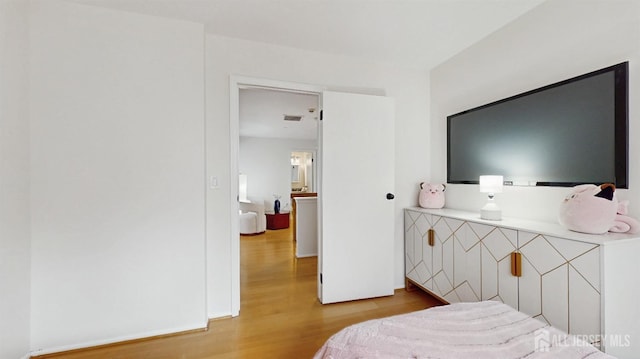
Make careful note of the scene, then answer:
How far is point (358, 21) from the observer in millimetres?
2023

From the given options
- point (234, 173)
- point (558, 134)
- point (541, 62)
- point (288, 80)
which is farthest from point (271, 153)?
point (558, 134)

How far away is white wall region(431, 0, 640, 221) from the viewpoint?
1.43 metres

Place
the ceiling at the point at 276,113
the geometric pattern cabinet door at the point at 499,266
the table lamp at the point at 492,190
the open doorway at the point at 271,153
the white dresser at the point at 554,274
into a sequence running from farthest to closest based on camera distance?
the open doorway at the point at 271,153
the ceiling at the point at 276,113
the table lamp at the point at 492,190
the geometric pattern cabinet door at the point at 499,266
the white dresser at the point at 554,274

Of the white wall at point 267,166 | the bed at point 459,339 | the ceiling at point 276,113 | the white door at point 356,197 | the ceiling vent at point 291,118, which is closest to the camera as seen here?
the bed at point 459,339

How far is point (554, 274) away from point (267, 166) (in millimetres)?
6450

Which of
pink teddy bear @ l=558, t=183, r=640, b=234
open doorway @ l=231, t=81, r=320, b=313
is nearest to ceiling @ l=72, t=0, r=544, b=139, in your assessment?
pink teddy bear @ l=558, t=183, r=640, b=234

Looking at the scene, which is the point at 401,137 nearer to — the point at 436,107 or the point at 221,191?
the point at 436,107

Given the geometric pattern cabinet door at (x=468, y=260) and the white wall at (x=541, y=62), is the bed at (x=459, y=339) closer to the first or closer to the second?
the geometric pattern cabinet door at (x=468, y=260)

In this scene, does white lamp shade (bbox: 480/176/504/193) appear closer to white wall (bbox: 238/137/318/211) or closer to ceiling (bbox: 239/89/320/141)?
ceiling (bbox: 239/89/320/141)

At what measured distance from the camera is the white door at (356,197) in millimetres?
2445

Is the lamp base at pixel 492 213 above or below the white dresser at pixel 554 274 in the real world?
above

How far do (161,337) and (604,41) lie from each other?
3.44 metres

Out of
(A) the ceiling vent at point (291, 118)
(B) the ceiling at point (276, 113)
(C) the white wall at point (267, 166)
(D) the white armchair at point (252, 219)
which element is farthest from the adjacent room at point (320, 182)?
(C) the white wall at point (267, 166)

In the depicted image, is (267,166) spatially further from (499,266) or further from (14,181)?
(499,266)
